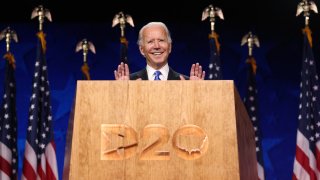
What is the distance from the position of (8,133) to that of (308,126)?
293 cm

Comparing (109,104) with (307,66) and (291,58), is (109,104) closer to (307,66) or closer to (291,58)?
(307,66)

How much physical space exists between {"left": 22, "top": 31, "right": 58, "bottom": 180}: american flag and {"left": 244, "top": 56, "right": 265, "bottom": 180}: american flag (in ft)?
6.68

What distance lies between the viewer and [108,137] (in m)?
2.13

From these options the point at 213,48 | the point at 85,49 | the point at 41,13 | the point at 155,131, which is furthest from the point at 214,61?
the point at 155,131

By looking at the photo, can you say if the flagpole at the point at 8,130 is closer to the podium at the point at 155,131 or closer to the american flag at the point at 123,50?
the american flag at the point at 123,50

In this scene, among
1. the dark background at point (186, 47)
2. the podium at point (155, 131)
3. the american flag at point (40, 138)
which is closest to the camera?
the podium at point (155, 131)

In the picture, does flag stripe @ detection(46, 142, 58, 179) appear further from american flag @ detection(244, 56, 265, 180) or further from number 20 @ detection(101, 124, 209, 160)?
number 20 @ detection(101, 124, 209, 160)

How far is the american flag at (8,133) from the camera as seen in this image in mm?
5758

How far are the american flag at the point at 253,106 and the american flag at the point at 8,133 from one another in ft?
7.83

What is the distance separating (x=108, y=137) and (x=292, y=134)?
4851 millimetres

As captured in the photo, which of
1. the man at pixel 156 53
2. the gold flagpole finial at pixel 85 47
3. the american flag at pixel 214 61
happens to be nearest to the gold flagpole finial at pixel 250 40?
the american flag at pixel 214 61

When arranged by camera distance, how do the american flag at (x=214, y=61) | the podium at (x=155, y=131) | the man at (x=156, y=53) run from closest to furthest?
1. the podium at (x=155, y=131)
2. the man at (x=156, y=53)
3. the american flag at (x=214, y=61)

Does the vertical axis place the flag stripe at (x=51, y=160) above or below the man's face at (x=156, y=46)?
below

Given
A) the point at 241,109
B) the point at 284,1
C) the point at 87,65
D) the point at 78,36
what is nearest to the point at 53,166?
the point at 87,65
